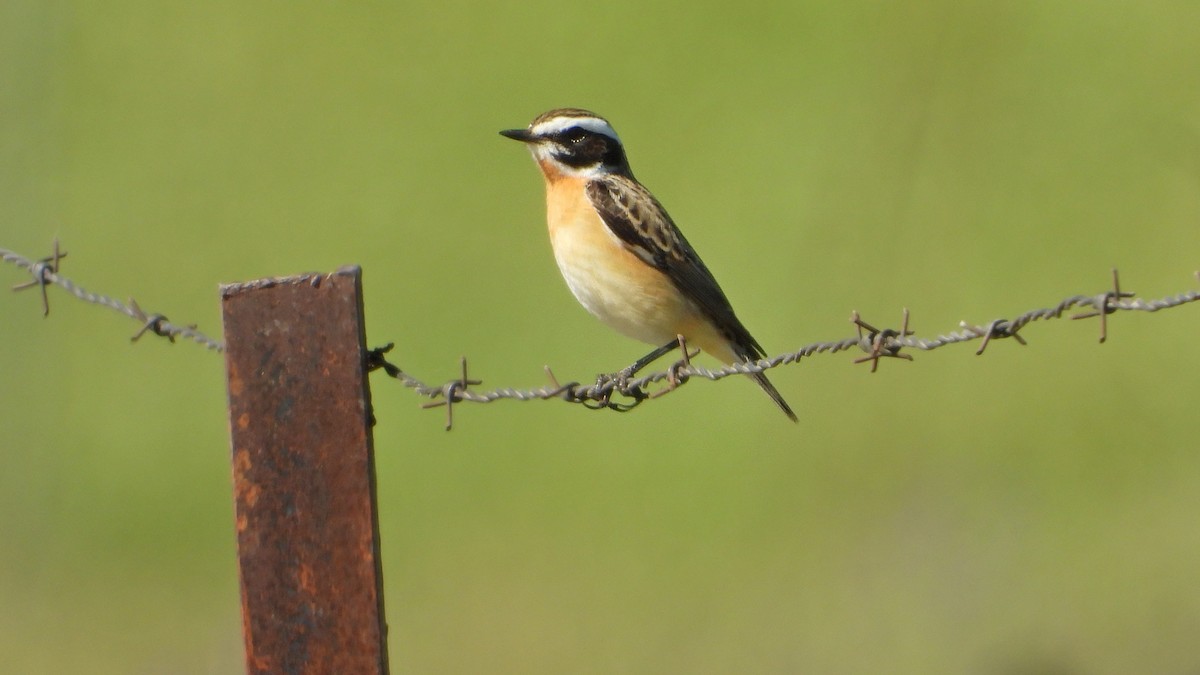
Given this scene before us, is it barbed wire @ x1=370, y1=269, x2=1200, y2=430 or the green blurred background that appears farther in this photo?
the green blurred background

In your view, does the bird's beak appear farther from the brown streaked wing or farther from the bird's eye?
the brown streaked wing

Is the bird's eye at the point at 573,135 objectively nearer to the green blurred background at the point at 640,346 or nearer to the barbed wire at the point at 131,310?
the barbed wire at the point at 131,310

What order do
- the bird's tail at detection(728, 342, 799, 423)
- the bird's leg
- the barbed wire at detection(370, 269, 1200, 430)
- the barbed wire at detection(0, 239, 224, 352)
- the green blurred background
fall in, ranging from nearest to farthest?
1. the barbed wire at detection(370, 269, 1200, 430)
2. the barbed wire at detection(0, 239, 224, 352)
3. the bird's leg
4. the bird's tail at detection(728, 342, 799, 423)
5. the green blurred background

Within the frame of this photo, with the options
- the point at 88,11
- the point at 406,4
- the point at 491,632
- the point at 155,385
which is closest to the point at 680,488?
the point at 491,632

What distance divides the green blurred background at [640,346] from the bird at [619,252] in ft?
10.4

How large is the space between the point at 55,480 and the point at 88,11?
15.0ft

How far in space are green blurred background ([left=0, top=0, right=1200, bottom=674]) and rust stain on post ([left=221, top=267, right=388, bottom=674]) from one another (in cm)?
563

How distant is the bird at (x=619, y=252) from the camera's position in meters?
6.57

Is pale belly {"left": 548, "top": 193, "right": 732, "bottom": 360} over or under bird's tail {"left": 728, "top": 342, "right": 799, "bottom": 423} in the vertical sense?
over

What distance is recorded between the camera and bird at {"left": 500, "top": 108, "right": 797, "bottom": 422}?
6570mm

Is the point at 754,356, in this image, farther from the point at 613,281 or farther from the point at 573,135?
the point at 573,135

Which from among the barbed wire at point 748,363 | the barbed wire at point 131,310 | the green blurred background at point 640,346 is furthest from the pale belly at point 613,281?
the green blurred background at point 640,346

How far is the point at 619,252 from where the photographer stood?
6.59 metres

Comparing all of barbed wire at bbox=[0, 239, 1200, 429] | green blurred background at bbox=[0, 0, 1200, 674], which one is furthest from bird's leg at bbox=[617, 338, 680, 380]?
green blurred background at bbox=[0, 0, 1200, 674]
